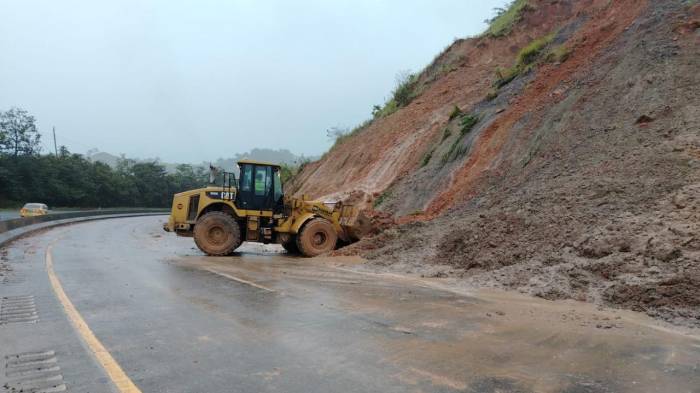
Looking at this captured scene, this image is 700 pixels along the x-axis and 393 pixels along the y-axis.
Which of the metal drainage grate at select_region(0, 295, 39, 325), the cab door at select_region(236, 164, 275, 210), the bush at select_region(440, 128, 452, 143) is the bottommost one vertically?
the metal drainage grate at select_region(0, 295, 39, 325)

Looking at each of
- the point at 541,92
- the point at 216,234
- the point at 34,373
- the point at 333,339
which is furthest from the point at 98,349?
the point at 541,92

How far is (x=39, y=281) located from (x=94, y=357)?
19.1 feet

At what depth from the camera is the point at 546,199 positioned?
39.1 ft

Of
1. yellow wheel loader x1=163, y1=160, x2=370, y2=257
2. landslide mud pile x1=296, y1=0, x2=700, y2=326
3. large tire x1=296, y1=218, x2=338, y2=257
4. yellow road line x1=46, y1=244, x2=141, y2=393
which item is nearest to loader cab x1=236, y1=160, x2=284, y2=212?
yellow wheel loader x1=163, y1=160, x2=370, y2=257

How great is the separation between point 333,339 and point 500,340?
185cm

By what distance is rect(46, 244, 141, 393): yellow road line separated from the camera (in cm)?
458

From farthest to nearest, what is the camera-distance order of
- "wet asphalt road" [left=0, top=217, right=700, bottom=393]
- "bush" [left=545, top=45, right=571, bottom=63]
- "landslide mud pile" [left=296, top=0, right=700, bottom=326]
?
"bush" [left=545, top=45, right=571, bottom=63], "landslide mud pile" [left=296, top=0, right=700, bottom=326], "wet asphalt road" [left=0, top=217, right=700, bottom=393]

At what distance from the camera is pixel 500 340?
6.19m

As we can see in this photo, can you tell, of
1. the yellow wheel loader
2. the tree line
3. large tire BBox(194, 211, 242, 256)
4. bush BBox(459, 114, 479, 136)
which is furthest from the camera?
the tree line

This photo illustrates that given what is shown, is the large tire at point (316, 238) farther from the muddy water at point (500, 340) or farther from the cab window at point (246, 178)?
the muddy water at point (500, 340)

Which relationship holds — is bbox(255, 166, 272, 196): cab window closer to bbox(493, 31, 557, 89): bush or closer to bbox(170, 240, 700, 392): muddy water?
bbox(170, 240, 700, 392): muddy water

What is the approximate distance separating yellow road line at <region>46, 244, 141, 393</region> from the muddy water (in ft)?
7.24

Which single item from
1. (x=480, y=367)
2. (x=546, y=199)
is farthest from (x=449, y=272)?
(x=480, y=367)

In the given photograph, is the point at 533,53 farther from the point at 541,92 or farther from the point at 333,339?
the point at 333,339
